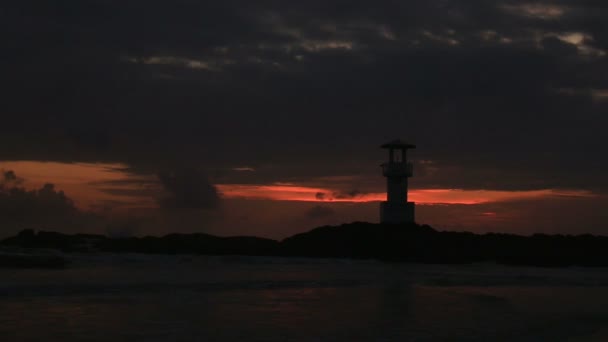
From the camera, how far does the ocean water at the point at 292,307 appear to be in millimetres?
12438

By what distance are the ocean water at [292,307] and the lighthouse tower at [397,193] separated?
1291 centimetres

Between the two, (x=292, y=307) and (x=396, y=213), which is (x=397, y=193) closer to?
(x=396, y=213)

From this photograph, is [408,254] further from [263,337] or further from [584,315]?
[263,337]

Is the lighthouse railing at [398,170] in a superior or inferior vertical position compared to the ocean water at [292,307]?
superior

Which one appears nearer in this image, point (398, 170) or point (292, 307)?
point (292, 307)

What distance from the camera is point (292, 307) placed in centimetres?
1617

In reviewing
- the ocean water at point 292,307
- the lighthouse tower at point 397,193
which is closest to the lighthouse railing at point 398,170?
the lighthouse tower at point 397,193

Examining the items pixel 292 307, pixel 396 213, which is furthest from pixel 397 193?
pixel 292 307

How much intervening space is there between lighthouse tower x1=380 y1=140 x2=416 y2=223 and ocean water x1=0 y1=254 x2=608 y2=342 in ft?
42.4

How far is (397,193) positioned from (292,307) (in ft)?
82.1

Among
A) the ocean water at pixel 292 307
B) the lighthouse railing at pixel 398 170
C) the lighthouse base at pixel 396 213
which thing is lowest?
the ocean water at pixel 292 307

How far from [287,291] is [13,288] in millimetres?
7449

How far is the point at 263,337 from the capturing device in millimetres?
11969

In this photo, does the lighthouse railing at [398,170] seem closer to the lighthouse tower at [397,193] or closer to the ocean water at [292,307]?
the lighthouse tower at [397,193]
